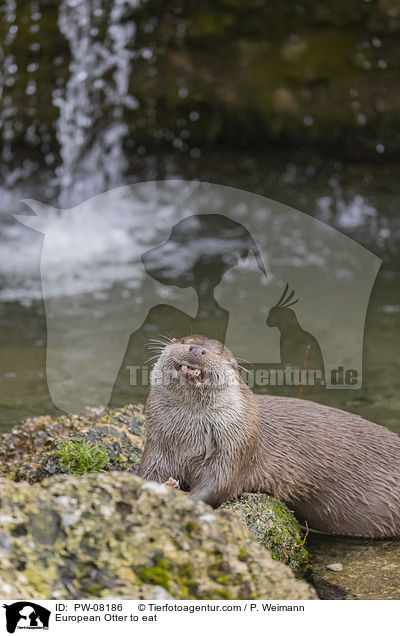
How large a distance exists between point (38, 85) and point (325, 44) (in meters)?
3.70

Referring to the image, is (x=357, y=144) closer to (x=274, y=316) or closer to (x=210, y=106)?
(x=210, y=106)

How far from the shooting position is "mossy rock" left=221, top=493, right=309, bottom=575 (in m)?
3.09

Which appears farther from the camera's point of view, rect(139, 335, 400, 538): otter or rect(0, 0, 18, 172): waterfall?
rect(0, 0, 18, 172): waterfall

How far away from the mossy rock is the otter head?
20.4 inches

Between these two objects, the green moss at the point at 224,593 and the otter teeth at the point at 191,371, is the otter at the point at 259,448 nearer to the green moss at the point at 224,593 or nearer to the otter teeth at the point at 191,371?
the otter teeth at the point at 191,371

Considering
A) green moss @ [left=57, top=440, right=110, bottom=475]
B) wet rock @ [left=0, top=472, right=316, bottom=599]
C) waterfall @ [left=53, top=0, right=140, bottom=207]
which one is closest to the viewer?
wet rock @ [left=0, top=472, right=316, bottom=599]

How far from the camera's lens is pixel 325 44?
941 cm

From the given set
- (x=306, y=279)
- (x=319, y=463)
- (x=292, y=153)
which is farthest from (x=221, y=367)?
(x=292, y=153)

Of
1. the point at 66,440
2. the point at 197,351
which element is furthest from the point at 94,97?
the point at 197,351

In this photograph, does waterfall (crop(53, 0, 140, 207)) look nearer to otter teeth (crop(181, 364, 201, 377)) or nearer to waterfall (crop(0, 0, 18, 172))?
waterfall (crop(0, 0, 18, 172))

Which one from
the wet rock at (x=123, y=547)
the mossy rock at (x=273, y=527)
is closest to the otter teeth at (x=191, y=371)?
the mossy rock at (x=273, y=527)
